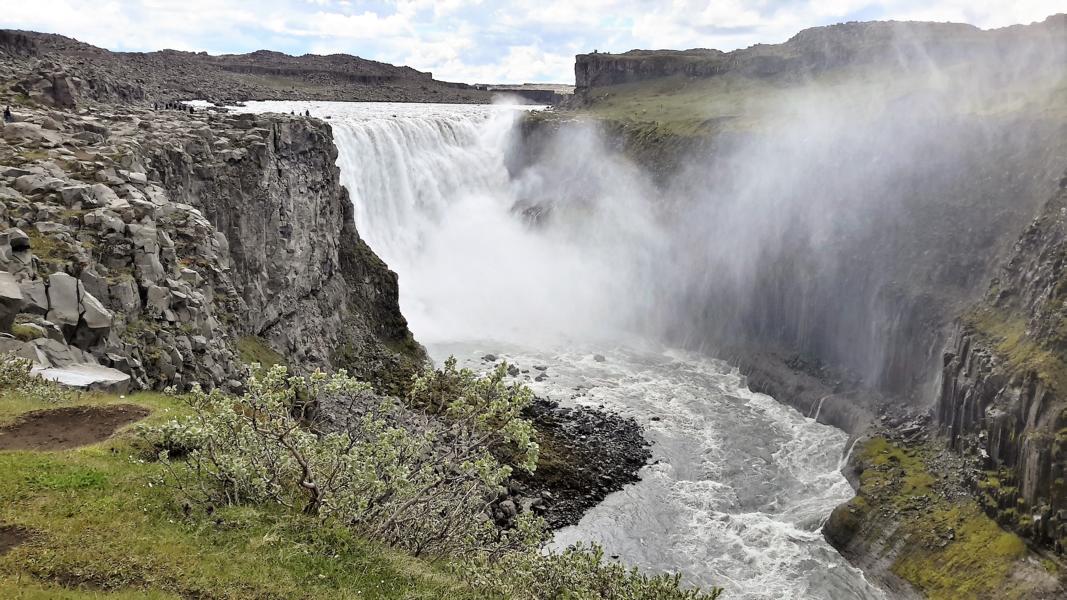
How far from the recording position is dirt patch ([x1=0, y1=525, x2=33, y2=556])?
11.3 m

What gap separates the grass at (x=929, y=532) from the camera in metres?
27.8

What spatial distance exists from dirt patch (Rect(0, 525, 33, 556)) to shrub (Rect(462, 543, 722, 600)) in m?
7.34

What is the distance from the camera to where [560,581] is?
14375 mm

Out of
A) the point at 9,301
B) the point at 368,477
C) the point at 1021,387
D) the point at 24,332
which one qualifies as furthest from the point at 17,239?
the point at 1021,387

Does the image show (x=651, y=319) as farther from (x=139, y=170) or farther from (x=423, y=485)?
(x=423, y=485)

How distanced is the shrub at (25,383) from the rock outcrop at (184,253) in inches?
29.4

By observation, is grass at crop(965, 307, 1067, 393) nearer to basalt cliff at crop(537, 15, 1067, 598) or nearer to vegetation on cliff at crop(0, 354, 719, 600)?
basalt cliff at crop(537, 15, 1067, 598)

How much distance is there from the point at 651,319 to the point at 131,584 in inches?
2315

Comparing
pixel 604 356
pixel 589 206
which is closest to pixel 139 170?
pixel 604 356

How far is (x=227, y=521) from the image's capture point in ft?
43.9

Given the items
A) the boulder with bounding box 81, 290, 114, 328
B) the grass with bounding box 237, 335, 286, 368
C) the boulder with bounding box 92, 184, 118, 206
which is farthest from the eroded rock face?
the boulder with bounding box 92, 184, 118, 206

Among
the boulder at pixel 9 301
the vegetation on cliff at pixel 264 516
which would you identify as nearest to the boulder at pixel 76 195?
the boulder at pixel 9 301

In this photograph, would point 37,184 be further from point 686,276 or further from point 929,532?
point 686,276

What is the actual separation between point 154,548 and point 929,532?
30.2 m
